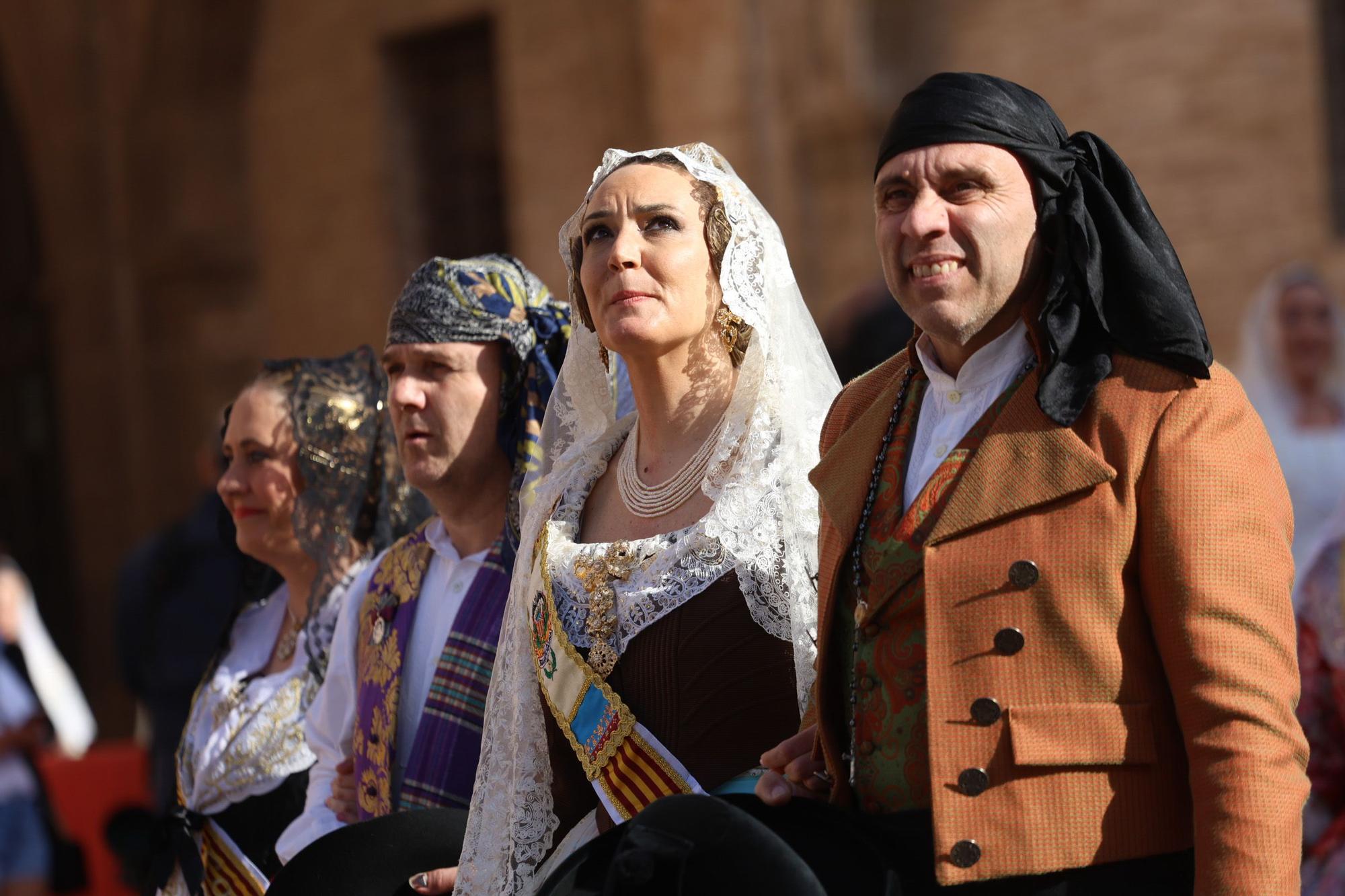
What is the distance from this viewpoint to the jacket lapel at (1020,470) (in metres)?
1.92

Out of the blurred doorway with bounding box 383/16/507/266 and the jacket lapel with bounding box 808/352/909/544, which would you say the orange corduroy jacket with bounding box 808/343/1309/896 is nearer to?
the jacket lapel with bounding box 808/352/909/544

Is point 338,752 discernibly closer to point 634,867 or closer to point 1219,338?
point 634,867

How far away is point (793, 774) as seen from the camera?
2217 millimetres

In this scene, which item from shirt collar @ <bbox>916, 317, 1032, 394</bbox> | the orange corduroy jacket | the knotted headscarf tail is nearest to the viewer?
the orange corduroy jacket

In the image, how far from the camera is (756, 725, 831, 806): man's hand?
2.16m

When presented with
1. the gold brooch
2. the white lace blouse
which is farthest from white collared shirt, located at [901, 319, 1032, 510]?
the gold brooch

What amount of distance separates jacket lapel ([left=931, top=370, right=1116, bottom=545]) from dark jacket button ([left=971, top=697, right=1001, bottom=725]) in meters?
0.19

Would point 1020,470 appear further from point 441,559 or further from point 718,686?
point 441,559

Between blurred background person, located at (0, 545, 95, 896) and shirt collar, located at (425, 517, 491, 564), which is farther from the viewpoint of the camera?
blurred background person, located at (0, 545, 95, 896)

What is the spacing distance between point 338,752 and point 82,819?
513 centimetres

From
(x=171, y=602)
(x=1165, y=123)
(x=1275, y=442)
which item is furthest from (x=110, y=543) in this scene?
(x=1275, y=442)

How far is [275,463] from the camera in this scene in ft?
12.3

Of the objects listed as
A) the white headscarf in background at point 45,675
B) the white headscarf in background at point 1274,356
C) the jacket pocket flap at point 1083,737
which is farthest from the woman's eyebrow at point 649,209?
the white headscarf in background at point 45,675

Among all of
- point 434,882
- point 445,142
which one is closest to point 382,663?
point 434,882
